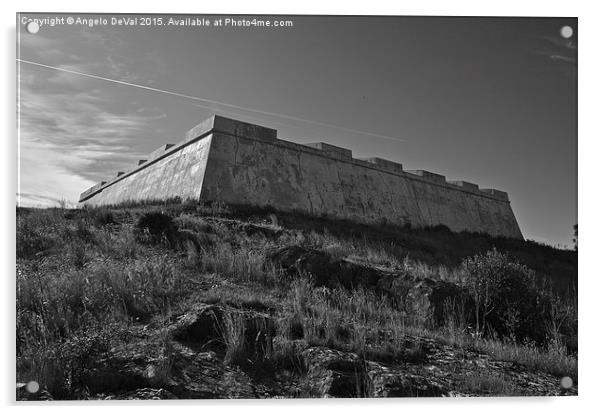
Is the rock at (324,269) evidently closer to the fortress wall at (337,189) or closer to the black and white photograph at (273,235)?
the black and white photograph at (273,235)

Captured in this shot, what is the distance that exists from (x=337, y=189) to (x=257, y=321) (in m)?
10.1

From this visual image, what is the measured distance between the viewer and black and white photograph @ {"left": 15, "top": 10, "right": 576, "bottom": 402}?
5.06 meters

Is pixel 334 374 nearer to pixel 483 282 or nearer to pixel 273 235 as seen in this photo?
pixel 483 282

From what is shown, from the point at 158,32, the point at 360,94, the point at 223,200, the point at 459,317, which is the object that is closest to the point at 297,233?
the point at 223,200

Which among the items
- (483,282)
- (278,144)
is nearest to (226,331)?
(483,282)

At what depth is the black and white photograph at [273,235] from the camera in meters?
5.06

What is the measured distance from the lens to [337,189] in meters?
15.4

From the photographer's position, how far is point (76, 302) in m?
5.92

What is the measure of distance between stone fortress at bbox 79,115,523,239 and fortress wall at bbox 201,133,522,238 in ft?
0.09

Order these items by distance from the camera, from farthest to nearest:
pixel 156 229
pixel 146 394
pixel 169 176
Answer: pixel 169 176
pixel 156 229
pixel 146 394

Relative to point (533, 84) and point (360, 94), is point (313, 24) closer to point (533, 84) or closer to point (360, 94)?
point (360, 94)

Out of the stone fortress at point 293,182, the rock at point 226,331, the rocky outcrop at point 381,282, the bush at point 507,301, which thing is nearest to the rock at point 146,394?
the rock at point 226,331

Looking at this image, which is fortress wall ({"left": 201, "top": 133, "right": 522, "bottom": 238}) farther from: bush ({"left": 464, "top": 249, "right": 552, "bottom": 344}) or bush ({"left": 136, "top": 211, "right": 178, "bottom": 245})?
bush ({"left": 464, "top": 249, "right": 552, "bottom": 344})
